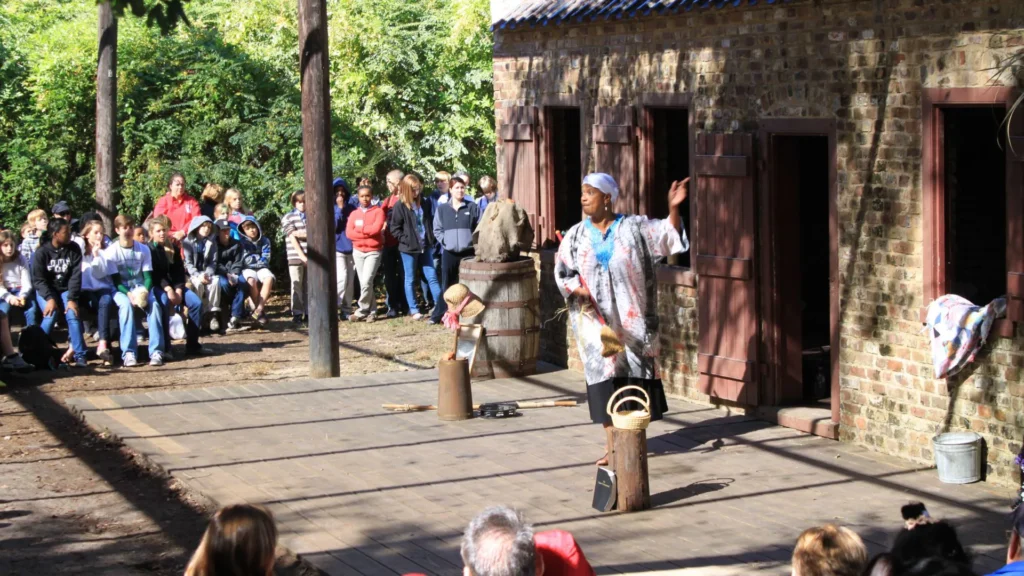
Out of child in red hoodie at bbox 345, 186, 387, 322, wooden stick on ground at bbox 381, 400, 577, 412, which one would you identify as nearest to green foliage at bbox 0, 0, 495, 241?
child in red hoodie at bbox 345, 186, 387, 322

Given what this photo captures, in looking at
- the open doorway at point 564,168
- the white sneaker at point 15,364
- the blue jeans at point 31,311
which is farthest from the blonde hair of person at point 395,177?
the white sneaker at point 15,364

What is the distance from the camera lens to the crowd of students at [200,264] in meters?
14.5

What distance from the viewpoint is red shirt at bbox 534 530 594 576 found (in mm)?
4812

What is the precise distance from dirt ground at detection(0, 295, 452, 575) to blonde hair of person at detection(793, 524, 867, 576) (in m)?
3.96

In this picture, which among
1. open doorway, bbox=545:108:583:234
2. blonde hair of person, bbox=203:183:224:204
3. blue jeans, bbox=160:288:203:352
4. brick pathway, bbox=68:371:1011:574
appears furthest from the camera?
blonde hair of person, bbox=203:183:224:204

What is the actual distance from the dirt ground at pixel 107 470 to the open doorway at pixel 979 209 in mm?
5316

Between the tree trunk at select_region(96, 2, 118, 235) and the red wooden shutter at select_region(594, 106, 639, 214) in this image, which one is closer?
the red wooden shutter at select_region(594, 106, 639, 214)

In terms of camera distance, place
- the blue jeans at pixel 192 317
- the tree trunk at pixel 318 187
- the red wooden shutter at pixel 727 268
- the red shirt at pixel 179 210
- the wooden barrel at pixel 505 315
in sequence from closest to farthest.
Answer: the red wooden shutter at pixel 727 268
the wooden barrel at pixel 505 315
the tree trunk at pixel 318 187
the blue jeans at pixel 192 317
the red shirt at pixel 179 210

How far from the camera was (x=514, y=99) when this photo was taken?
13.9 metres

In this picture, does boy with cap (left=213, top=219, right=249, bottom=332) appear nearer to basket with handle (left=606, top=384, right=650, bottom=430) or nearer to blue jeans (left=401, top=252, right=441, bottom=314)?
blue jeans (left=401, top=252, right=441, bottom=314)

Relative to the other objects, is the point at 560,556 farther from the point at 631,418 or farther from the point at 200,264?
the point at 200,264

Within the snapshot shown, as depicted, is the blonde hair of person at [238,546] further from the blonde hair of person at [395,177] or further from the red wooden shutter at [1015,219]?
the blonde hair of person at [395,177]

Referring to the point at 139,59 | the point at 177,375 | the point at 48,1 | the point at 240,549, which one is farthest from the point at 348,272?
the point at 48,1

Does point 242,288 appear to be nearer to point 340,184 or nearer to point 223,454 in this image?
point 340,184
